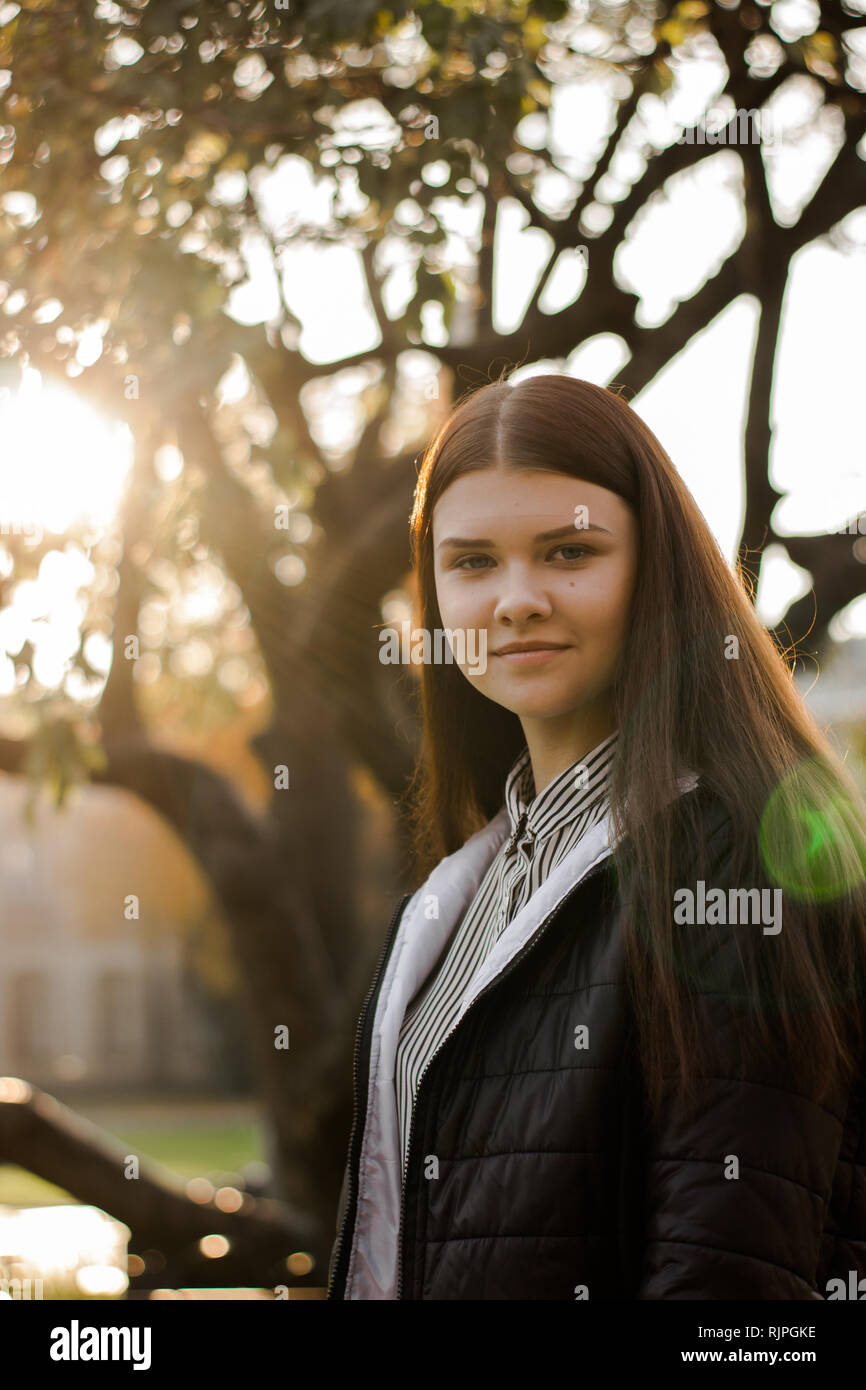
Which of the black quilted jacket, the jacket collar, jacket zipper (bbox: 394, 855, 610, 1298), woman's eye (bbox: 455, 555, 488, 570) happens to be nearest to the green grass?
the jacket collar

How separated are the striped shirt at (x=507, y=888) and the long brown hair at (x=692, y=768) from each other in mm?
129

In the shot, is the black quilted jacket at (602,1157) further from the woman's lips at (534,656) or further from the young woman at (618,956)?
the woman's lips at (534,656)

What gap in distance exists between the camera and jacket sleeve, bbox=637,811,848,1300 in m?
1.33

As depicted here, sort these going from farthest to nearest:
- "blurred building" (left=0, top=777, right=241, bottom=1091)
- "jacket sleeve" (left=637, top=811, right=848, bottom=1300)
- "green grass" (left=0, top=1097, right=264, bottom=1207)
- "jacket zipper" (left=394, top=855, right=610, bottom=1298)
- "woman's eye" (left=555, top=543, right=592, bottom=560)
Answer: "blurred building" (left=0, top=777, right=241, bottom=1091), "green grass" (left=0, top=1097, right=264, bottom=1207), "woman's eye" (left=555, top=543, right=592, bottom=560), "jacket zipper" (left=394, top=855, right=610, bottom=1298), "jacket sleeve" (left=637, top=811, right=848, bottom=1300)

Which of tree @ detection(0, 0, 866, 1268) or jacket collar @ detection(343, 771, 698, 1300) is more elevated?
tree @ detection(0, 0, 866, 1268)

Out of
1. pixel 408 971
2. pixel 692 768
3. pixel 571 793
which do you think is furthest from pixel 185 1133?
pixel 692 768

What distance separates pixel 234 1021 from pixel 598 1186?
31.5 m

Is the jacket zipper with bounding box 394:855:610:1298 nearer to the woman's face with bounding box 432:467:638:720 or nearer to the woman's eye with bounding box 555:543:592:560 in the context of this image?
the woman's face with bounding box 432:467:638:720

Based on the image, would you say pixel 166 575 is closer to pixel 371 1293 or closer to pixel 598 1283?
pixel 371 1293

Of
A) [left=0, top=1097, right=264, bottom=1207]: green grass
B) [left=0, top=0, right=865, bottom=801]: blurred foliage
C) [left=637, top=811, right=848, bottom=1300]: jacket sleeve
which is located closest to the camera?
[left=637, top=811, right=848, bottom=1300]: jacket sleeve

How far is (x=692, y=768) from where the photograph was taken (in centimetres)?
161

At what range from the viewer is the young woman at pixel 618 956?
137 cm
